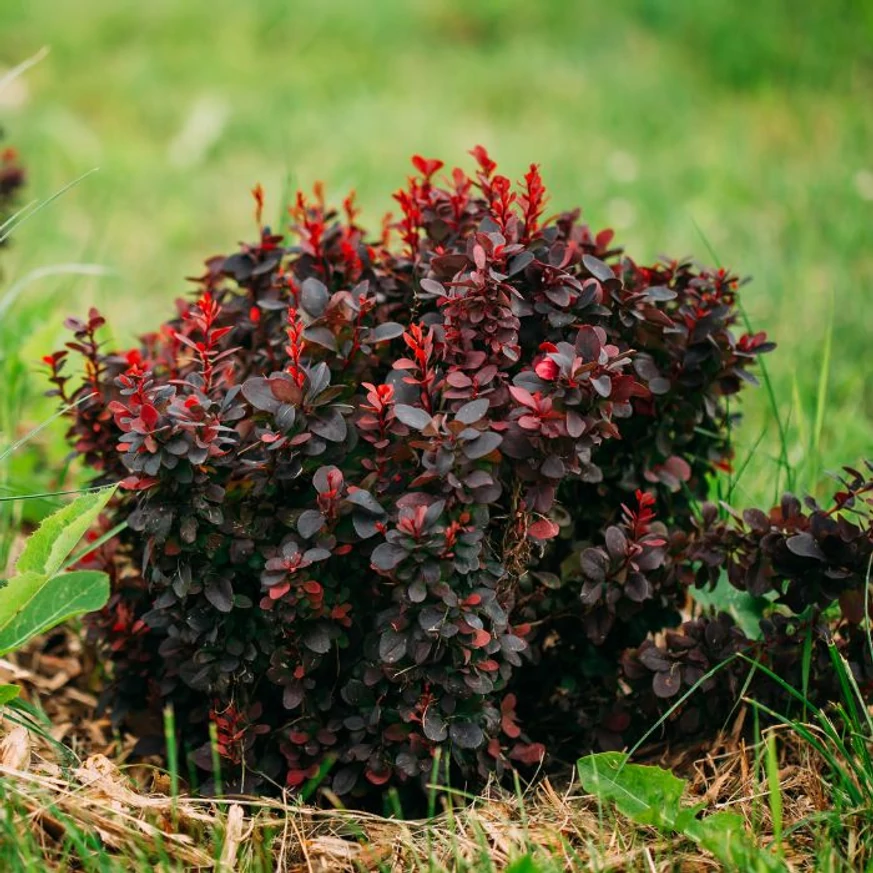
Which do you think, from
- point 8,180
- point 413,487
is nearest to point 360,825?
point 413,487

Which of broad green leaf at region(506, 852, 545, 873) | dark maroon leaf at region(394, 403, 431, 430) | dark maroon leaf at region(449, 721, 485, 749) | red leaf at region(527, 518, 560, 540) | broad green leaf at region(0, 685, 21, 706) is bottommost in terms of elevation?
broad green leaf at region(506, 852, 545, 873)

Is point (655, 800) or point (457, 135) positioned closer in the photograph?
point (655, 800)

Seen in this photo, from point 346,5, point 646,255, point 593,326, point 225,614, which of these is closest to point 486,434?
point 593,326

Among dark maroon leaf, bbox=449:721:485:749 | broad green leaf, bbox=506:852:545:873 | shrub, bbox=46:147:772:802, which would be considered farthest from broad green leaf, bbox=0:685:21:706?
broad green leaf, bbox=506:852:545:873

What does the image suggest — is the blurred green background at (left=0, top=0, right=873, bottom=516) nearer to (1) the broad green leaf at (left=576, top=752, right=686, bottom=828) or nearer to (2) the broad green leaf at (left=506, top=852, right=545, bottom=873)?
(1) the broad green leaf at (left=576, top=752, right=686, bottom=828)

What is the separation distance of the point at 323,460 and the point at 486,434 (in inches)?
12.1

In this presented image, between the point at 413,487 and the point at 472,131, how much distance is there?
4.68 m

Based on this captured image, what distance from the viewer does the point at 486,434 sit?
1.56 meters

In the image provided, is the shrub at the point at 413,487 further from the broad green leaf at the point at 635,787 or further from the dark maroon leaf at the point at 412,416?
the broad green leaf at the point at 635,787

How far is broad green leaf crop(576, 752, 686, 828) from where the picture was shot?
1662 mm

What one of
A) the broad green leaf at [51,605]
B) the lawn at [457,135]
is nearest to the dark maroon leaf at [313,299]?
the broad green leaf at [51,605]

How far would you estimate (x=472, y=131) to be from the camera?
236 inches

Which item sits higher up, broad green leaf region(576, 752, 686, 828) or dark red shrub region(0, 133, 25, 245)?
dark red shrub region(0, 133, 25, 245)

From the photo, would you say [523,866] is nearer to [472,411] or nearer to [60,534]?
[472,411]
